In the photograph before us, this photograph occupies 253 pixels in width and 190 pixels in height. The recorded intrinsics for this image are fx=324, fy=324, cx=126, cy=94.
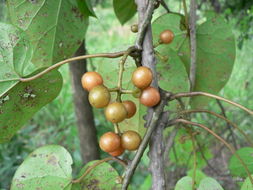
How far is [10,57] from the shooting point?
639mm

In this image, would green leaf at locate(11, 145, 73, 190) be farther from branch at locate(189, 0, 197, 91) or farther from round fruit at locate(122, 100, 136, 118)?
branch at locate(189, 0, 197, 91)

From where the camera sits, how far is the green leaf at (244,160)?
0.81m

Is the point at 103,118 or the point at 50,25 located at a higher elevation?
the point at 50,25

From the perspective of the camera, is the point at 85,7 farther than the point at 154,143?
Yes

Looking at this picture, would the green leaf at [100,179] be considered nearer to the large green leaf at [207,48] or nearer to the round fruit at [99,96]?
Result: the round fruit at [99,96]

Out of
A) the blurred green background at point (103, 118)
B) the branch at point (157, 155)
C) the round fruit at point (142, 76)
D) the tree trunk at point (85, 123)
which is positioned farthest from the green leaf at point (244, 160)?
the tree trunk at point (85, 123)

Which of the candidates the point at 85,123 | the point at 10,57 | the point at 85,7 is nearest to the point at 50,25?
the point at 85,7

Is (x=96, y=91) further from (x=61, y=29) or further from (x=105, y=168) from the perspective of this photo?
(x=61, y=29)

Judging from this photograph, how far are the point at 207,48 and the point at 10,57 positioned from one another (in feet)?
1.98

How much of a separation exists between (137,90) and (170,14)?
1.68 ft

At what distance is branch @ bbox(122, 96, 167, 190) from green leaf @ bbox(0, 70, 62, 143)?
0.21 m

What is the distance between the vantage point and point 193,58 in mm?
895

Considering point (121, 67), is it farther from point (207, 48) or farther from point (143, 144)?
point (207, 48)

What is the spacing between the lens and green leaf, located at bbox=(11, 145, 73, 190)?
67 centimetres
